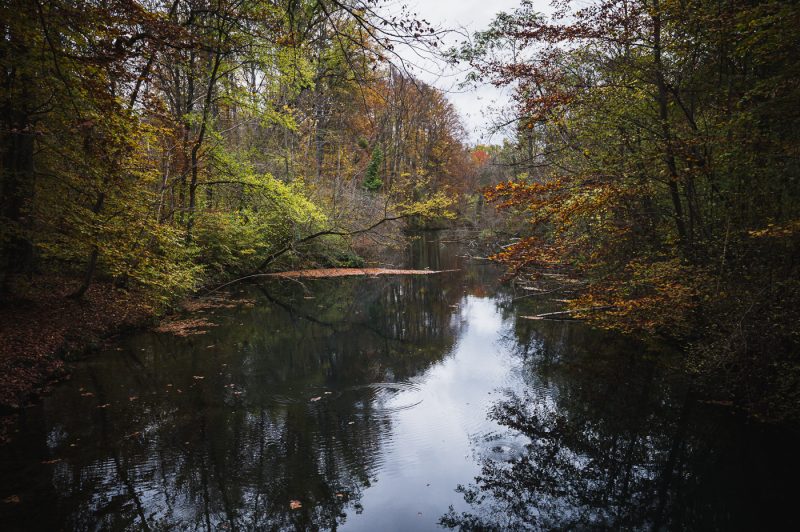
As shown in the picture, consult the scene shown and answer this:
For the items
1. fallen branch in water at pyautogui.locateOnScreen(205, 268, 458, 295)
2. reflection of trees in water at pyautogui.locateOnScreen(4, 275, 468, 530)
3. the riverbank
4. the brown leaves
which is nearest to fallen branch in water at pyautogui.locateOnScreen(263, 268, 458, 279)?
fallen branch in water at pyautogui.locateOnScreen(205, 268, 458, 295)

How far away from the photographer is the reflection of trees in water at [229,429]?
482 cm

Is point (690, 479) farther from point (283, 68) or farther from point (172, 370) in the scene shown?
point (283, 68)

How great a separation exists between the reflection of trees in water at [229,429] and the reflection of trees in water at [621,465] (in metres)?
1.73

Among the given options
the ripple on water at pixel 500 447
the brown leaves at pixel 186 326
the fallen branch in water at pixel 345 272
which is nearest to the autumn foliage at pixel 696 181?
the ripple on water at pixel 500 447

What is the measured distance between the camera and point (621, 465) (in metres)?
5.87

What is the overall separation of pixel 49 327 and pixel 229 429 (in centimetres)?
490

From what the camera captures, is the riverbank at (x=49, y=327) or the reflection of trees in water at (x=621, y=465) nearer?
the reflection of trees in water at (x=621, y=465)

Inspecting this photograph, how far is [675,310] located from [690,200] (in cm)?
190

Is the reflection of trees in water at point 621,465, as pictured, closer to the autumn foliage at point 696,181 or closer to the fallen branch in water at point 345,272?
the autumn foliage at point 696,181

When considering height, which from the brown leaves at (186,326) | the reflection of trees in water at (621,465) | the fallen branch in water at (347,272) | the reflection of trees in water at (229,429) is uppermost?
the fallen branch in water at (347,272)

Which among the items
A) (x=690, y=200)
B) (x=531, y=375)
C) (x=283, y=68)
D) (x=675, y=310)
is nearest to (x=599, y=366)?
(x=531, y=375)

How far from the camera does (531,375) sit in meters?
9.06

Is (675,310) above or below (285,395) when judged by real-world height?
above

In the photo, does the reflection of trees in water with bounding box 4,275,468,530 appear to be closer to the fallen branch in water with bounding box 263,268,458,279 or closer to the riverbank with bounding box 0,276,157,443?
the riverbank with bounding box 0,276,157,443
